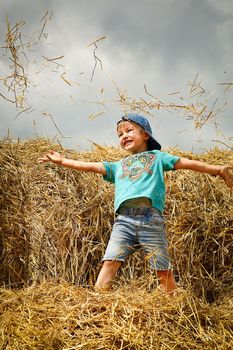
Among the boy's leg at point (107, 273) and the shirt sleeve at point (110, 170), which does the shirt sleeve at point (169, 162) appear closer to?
the shirt sleeve at point (110, 170)

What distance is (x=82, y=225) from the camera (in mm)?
4363

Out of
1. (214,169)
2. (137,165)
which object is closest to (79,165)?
(137,165)

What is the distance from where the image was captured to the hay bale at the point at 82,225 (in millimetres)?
4020

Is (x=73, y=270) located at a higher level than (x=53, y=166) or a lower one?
lower

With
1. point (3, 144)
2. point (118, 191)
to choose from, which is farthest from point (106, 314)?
point (3, 144)

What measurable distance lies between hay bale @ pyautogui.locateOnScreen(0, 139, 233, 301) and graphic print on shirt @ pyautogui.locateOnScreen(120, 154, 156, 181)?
63 centimetres

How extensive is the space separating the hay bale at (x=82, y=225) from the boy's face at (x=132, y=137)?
64 cm

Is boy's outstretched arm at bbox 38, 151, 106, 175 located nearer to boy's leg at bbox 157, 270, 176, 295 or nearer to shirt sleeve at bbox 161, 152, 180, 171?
shirt sleeve at bbox 161, 152, 180, 171

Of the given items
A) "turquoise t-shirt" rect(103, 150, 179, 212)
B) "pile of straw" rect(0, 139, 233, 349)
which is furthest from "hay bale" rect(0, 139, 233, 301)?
"turquoise t-shirt" rect(103, 150, 179, 212)

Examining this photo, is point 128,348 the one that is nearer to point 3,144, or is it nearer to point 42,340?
point 42,340

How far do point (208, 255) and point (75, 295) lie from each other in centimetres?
155

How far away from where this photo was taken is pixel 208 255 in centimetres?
436

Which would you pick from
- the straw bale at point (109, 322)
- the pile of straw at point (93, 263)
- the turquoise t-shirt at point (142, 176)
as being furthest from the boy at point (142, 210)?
the straw bale at point (109, 322)

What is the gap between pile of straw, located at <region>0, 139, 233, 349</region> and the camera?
9.40 feet
